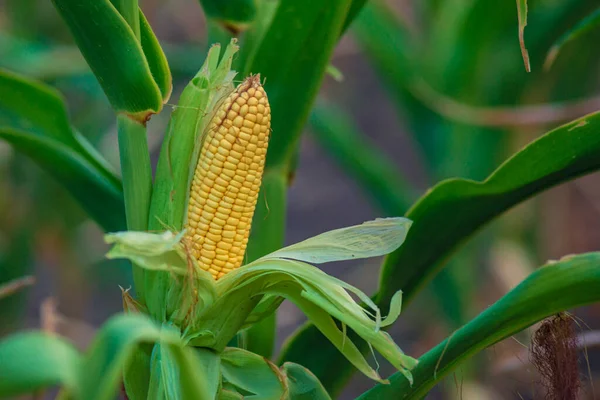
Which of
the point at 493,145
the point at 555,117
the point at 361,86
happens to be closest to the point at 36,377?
the point at 555,117

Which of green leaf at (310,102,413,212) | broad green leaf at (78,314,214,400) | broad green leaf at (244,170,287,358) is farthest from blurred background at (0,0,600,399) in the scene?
broad green leaf at (78,314,214,400)

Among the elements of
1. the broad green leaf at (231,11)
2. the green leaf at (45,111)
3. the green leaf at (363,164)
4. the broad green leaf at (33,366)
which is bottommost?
the broad green leaf at (33,366)

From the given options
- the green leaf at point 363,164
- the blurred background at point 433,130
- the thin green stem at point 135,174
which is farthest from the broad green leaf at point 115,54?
the green leaf at point 363,164

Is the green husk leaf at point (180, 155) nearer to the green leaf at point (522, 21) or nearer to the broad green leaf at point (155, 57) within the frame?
the broad green leaf at point (155, 57)

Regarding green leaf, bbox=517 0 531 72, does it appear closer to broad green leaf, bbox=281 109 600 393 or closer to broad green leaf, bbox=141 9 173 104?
broad green leaf, bbox=281 109 600 393

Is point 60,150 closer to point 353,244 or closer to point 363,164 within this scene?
point 353,244

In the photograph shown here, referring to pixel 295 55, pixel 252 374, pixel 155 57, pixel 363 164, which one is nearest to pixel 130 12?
pixel 155 57

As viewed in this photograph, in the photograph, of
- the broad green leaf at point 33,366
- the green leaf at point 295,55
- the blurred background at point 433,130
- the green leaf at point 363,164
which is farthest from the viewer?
the green leaf at point 363,164
